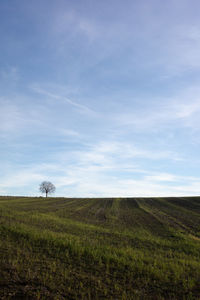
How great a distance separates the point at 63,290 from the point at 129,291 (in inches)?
92.4

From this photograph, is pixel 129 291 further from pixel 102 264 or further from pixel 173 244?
pixel 173 244

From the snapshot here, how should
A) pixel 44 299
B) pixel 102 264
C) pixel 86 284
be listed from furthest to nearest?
1. pixel 102 264
2. pixel 86 284
3. pixel 44 299

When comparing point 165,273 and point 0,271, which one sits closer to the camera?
point 0,271

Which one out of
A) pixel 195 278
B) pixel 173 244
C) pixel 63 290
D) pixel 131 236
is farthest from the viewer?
pixel 131 236

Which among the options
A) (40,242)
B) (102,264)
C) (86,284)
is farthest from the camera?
(40,242)

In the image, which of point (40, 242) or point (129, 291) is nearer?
point (129, 291)

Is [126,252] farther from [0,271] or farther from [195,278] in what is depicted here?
[0,271]

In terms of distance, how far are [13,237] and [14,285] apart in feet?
24.3

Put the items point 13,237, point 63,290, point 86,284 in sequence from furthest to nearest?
point 13,237 → point 86,284 → point 63,290

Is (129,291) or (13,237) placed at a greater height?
(13,237)

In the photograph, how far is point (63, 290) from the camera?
743cm

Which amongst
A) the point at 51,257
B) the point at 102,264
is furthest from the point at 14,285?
the point at 102,264

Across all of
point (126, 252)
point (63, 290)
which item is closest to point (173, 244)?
point (126, 252)

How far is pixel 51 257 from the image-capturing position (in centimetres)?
1078
